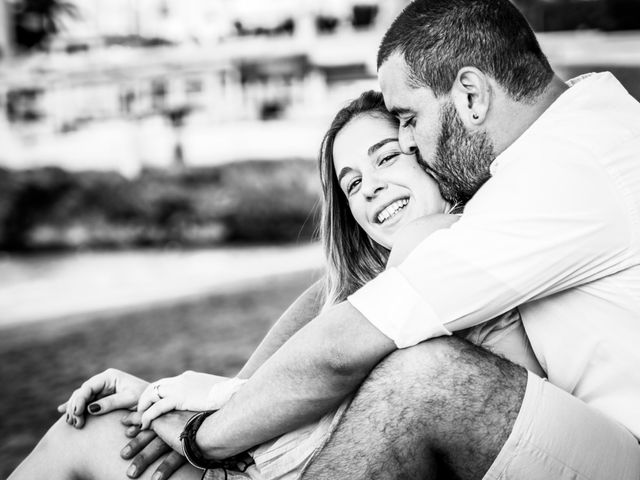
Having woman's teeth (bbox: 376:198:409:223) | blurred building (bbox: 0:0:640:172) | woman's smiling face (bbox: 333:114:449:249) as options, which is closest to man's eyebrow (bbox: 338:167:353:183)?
woman's smiling face (bbox: 333:114:449:249)

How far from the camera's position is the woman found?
7.41 ft

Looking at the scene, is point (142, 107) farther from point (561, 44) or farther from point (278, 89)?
point (561, 44)

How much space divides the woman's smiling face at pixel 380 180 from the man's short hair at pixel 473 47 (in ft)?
1.42

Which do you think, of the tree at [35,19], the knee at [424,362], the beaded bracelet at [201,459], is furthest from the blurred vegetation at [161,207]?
the tree at [35,19]

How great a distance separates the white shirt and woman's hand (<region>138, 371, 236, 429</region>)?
841 millimetres

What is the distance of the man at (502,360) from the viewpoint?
1.92 meters

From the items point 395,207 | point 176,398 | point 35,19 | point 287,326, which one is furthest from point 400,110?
point 35,19

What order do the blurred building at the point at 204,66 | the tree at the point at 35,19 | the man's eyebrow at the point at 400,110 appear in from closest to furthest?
the man's eyebrow at the point at 400,110 → the blurred building at the point at 204,66 → the tree at the point at 35,19

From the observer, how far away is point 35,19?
103 feet

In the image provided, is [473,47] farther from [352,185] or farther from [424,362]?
[424,362]

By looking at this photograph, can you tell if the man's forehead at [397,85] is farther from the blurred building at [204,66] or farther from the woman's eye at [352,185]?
the blurred building at [204,66]

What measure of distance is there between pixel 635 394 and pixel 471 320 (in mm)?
538

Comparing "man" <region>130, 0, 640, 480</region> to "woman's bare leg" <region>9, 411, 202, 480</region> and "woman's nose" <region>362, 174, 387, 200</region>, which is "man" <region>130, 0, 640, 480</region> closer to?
"woman's bare leg" <region>9, 411, 202, 480</region>

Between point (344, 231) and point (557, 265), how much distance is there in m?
1.48
